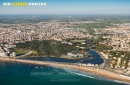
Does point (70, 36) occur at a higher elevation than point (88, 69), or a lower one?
higher

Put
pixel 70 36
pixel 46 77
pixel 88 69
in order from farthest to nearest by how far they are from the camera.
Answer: pixel 70 36
pixel 88 69
pixel 46 77

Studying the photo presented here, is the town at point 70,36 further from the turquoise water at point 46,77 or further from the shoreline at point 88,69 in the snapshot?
the turquoise water at point 46,77

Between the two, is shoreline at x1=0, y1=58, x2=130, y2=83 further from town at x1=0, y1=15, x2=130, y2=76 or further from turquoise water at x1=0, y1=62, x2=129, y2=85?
town at x1=0, y1=15, x2=130, y2=76

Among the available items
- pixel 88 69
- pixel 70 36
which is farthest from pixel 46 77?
pixel 70 36

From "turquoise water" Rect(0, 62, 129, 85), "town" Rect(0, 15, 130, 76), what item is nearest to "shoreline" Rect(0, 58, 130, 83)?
"turquoise water" Rect(0, 62, 129, 85)

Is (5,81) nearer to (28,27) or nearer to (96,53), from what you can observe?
(96,53)

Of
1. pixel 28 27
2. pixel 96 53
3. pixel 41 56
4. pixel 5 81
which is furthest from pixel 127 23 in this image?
pixel 5 81

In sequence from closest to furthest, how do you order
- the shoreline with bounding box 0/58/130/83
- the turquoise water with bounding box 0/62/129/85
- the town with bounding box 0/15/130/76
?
the turquoise water with bounding box 0/62/129/85 → the shoreline with bounding box 0/58/130/83 → the town with bounding box 0/15/130/76

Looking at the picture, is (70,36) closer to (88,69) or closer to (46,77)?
(88,69)
